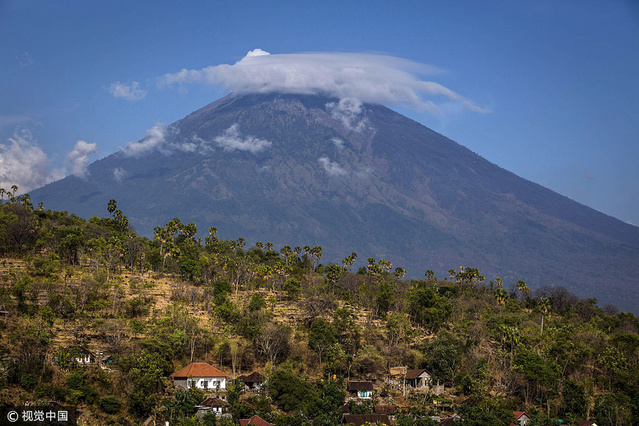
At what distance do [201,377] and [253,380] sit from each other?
4719 mm

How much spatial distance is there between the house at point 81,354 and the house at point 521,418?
35.6 meters

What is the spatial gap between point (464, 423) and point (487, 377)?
40.0 feet

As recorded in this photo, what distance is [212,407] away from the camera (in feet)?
170

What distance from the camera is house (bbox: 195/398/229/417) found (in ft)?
168

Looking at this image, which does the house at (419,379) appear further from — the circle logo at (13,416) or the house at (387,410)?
the circle logo at (13,416)

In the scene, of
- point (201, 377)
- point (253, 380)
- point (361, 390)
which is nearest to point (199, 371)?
point (201, 377)

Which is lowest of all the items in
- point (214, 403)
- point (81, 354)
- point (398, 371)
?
point (214, 403)

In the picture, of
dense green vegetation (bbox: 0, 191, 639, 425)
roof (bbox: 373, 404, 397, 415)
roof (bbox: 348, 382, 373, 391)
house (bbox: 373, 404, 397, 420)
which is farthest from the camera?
roof (bbox: 348, 382, 373, 391)

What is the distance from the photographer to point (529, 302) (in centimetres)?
10644

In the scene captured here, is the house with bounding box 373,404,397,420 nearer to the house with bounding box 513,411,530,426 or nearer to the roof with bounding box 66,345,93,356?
the house with bounding box 513,411,530,426

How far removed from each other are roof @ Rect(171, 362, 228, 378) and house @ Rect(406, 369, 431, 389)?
59.7 feet

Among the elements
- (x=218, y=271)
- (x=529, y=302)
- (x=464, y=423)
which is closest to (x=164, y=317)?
(x=218, y=271)

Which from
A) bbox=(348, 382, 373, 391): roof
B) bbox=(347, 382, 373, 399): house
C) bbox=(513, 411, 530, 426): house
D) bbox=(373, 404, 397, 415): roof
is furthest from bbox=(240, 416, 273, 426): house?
bbox=(513, 411, 530, 426): house

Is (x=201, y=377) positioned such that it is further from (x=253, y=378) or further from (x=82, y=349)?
(x=82, y=349)
